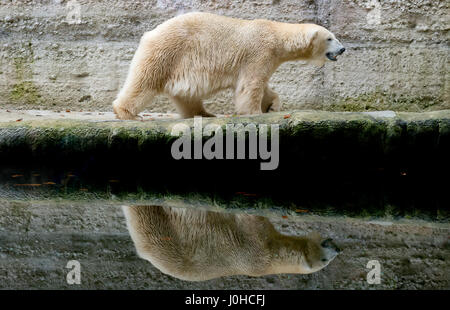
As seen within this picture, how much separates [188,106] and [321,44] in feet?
4.19

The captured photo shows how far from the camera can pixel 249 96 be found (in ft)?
14.4

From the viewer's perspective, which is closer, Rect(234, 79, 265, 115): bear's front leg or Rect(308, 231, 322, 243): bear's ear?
Rect(308, 231, 322, 243): bear's ear

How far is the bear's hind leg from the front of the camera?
459 centimetres

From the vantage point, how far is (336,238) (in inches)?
86.8

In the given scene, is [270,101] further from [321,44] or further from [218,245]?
[218,245]

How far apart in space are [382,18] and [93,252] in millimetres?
4754

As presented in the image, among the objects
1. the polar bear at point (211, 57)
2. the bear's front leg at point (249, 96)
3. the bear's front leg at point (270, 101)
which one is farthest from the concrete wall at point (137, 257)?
the bear's front leg at point (270, 101)

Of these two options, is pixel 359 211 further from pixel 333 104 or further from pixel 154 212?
pixel 333 104

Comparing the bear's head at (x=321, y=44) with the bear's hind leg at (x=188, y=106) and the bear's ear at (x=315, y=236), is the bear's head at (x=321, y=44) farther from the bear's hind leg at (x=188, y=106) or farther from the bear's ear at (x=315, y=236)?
the bear's ear at (x=315, y=236)

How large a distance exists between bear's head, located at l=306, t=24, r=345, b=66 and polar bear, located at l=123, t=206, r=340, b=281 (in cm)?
240

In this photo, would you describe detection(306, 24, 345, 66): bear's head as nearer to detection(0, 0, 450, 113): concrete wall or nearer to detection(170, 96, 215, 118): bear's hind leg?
detection(170, 96, 215, 118): bear's hind leg

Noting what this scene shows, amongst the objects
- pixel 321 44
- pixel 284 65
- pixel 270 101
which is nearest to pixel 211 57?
pixel 270 101

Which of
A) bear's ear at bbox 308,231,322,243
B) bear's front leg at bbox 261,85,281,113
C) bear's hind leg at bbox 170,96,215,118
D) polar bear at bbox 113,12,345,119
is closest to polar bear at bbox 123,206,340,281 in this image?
bear's ear at bbox 308,231,322,243
